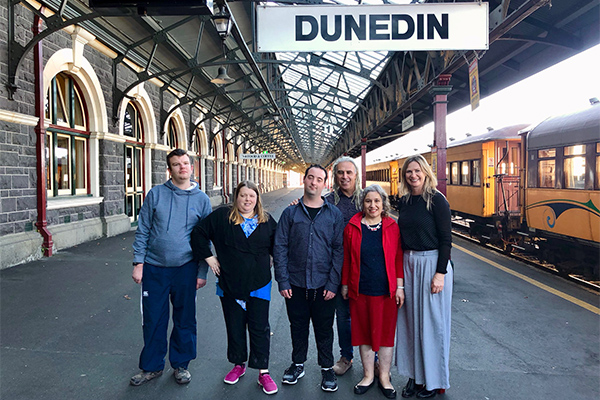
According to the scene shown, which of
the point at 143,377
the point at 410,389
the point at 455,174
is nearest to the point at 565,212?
the point at 455,174

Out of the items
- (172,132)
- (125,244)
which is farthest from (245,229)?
(172,132)

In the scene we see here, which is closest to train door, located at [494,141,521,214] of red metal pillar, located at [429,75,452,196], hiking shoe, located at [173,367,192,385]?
red metal pillar, located at [429,75,452,196]

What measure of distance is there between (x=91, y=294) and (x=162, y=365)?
2.64m

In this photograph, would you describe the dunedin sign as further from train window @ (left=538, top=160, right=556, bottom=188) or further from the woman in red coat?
train window @ (left=538, top=160, right=556, bottom=188)

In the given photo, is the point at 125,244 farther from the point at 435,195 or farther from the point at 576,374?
the point at 576,374

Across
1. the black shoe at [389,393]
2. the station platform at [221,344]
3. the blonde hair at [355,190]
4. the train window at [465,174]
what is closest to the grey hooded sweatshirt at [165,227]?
the station platform at [221,344]

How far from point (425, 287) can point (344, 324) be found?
2.51ft

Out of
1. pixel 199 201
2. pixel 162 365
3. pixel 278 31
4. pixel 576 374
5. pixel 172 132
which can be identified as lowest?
pixel 576 374

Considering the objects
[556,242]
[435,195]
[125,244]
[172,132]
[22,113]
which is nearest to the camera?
[435,195]

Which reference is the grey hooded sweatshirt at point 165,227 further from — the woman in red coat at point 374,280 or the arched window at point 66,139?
the arched window at point 66,139

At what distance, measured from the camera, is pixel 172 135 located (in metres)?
14.4

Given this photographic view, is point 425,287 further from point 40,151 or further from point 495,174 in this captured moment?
point 495,174

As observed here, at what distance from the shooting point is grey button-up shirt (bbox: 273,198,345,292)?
277cm

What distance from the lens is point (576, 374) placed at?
3.12 meters
